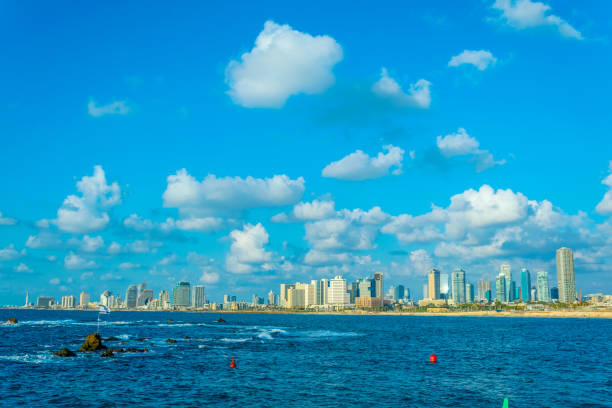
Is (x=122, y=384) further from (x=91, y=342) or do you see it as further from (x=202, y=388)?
(x=91, y=342)

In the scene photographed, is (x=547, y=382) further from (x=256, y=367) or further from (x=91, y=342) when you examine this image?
(x=91, y=342)

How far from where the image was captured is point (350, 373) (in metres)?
65.9

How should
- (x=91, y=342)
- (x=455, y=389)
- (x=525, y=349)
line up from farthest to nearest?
1. (x=525, y=349)
2. (x=91, y=342)
3. (x=455, y=389)

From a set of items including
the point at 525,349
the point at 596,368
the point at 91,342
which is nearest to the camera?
the point at 596,368

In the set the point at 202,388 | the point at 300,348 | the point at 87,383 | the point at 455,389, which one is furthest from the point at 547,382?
the point at 87,383

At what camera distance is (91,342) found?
297 ft

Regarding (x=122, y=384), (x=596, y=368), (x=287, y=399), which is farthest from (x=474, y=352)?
(x=122, y=384)

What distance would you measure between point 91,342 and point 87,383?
3672 centimetres

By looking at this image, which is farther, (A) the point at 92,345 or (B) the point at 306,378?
(A) the point at 92,345

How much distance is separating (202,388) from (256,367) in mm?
17588

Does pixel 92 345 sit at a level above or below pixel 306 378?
below

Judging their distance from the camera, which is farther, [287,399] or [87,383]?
[87,383]

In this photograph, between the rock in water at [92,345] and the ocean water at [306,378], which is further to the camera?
the rock in water at [92,345]

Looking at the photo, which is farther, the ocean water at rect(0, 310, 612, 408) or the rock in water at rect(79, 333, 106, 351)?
the rock in water at rect(79, 333, 106, 351)
